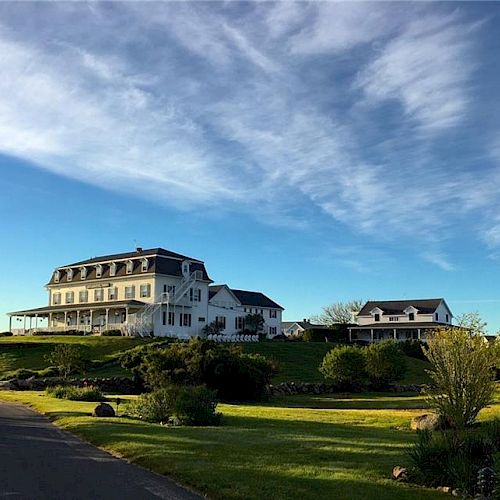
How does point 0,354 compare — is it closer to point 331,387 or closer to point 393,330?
point 331,387

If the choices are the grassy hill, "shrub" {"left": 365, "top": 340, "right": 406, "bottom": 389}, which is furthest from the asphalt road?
the grassy hill

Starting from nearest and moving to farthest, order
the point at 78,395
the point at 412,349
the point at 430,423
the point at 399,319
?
the point at 430,423 → the point at 78,395 → the point at 412,349 → the point at 399,319

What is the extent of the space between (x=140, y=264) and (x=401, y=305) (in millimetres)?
35679

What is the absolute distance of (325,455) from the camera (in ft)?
42.4

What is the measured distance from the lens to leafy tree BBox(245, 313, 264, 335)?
77.2 metres

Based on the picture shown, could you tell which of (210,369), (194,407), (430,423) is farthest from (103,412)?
(210,369)

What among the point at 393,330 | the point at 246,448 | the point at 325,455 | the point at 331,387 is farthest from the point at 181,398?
the point at 393,330

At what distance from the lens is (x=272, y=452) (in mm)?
13391

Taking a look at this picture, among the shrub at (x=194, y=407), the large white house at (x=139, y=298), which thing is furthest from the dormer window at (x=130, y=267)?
the shrub at (x=194, y=407)

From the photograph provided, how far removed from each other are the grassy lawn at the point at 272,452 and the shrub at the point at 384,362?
20.7m

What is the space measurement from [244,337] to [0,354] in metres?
23.9

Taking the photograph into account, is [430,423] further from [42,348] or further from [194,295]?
[194,295]

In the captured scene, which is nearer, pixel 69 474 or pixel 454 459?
pixel 454 459

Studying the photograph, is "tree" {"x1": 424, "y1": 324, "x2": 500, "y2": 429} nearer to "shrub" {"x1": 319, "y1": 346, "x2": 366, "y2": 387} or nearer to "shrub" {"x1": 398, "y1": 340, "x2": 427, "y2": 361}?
"shrub" {"x1": 319, "y1": 346, "x2": 366, "y2": 387}
